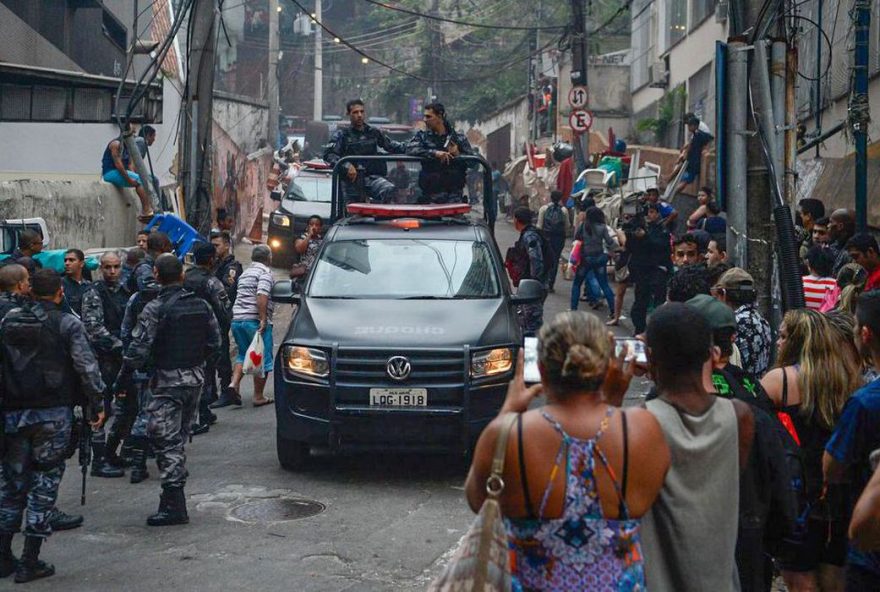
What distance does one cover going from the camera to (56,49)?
23.6 metres

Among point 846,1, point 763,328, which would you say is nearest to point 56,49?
point 846,1

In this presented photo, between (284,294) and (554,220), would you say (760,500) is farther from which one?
(554,220)

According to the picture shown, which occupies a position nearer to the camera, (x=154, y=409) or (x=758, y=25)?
(x=154, y=409)

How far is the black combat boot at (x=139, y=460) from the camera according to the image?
9336 mm

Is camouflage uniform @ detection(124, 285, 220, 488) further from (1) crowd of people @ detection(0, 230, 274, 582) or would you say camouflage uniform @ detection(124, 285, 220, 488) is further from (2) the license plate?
(2) the license plate

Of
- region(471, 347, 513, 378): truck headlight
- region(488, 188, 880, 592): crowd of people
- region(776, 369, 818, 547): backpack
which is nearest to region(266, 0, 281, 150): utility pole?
region(471, 347, 513, 378): truck headlight

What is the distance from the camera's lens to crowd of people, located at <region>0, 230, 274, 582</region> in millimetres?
6996

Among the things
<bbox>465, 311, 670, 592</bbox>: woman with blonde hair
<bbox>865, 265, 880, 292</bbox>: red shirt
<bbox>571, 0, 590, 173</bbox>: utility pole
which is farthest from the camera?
<bbox>571, 0, 590, 173</bbox>: utility pole

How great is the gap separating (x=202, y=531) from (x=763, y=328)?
12.8 ft

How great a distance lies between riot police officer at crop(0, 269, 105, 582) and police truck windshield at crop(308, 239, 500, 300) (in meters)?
2.94

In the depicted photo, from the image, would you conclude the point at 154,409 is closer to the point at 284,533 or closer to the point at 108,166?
the point at 284,533

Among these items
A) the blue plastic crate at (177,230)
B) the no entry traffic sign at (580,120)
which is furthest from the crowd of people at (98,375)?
the no entry traffic sign at (580,120)

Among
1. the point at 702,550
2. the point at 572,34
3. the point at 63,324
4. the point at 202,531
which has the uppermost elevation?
the point at 572,34

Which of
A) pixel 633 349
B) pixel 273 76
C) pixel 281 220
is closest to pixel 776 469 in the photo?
pixel 633 349
